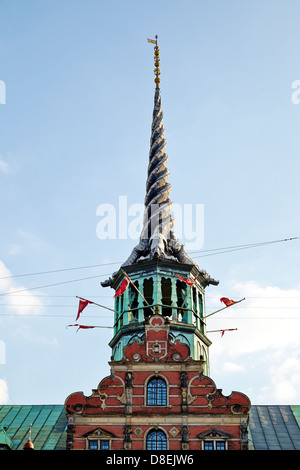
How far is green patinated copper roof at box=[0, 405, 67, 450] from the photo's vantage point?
45.7 m

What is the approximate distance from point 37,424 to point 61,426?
1.73 m

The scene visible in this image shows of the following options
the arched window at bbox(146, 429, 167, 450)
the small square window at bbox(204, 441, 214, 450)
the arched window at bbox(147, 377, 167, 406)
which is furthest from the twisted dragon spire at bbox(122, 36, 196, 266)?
the small square window at bbox(204, 441, 214, 450)

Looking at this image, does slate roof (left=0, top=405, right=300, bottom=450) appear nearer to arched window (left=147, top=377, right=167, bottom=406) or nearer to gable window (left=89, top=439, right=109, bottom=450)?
gable window (left=89, top=439, right=109, bottom=450)

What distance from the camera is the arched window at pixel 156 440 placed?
39.2 m

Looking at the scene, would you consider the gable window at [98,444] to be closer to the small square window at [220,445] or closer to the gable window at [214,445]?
the gable window at [214,445]

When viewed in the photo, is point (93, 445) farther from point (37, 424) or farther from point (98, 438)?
point (37, 424)

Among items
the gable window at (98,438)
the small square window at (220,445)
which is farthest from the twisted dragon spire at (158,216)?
the small square window at (220,445)

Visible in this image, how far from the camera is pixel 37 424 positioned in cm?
4853

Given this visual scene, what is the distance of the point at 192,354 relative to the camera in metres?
46.5

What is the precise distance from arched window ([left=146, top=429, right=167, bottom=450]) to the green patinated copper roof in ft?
23.5
